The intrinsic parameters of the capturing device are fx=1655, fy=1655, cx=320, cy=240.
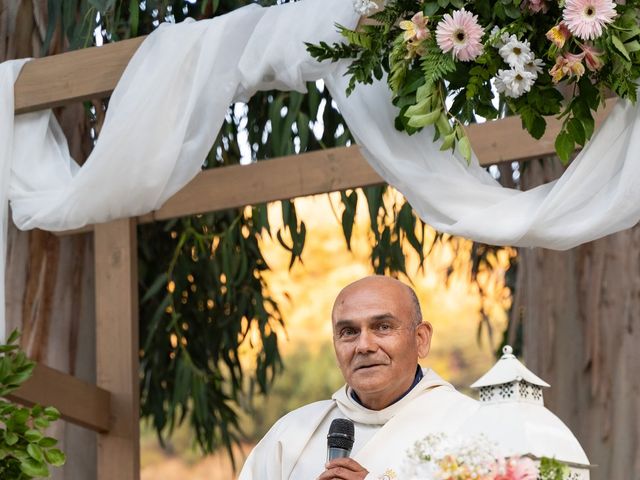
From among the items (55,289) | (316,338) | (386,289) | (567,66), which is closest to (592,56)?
(567,66)

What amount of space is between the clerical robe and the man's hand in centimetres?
55

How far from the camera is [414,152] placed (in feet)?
17.3

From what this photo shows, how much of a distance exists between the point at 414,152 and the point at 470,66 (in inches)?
16.8

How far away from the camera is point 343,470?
409cm

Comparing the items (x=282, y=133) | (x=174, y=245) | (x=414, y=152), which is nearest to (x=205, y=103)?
(x=414, y=152)

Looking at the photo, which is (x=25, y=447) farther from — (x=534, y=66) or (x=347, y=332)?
(x=534, y=66)

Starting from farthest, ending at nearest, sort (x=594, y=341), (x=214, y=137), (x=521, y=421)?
1. (x=594, y=341)
2. (x=214, y=137)
3. (x=521, y=421)

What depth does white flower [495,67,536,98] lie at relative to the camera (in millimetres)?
4762

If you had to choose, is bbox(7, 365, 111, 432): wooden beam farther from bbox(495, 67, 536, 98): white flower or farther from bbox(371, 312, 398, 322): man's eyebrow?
bbox(495, 67, 536, 98): white flower

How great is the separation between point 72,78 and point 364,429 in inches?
73.5

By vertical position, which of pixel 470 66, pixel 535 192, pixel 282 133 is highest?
pixel 282 133

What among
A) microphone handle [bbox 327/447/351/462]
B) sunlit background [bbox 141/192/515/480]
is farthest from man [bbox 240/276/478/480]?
sunlit background [bbox 141/192/515/480]

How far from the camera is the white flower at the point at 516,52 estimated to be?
4746 mm

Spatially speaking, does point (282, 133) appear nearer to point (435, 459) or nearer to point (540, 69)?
point (540, 69)
